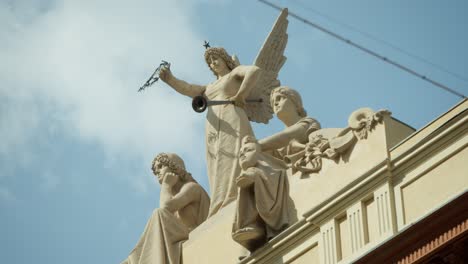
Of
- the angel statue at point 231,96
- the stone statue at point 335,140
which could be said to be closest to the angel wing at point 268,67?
the angel statue at point 231,96

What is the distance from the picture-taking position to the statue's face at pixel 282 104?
29.8 meters

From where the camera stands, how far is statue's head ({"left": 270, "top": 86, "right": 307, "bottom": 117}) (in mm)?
29859

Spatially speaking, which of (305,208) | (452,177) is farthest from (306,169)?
(452,177)

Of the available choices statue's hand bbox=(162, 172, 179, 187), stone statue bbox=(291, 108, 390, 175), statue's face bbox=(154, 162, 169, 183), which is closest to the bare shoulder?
statue's hand bbox=(162, 172, 179, 187)

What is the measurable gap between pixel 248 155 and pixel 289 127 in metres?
1.00

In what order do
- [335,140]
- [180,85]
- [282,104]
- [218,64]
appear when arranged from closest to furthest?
[335,140] < [282,104] < [218,64] < [180,85]

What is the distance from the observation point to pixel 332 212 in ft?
89.0

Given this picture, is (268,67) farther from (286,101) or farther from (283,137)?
(283,137)

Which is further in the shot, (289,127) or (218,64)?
(218,64)

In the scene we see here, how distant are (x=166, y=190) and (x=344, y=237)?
214 inches

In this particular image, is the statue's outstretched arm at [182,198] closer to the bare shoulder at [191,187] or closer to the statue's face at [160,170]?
the bare shoulder at [191,187]

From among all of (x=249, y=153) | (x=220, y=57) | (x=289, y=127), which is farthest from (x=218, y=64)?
(x=249, y=153)

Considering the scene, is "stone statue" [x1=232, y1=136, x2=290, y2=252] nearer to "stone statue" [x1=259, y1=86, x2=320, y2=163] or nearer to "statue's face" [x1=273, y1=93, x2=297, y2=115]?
"stone statue" [x1=259, y1=86, x2=320, y2=163]

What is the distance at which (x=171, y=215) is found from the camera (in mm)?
30938
